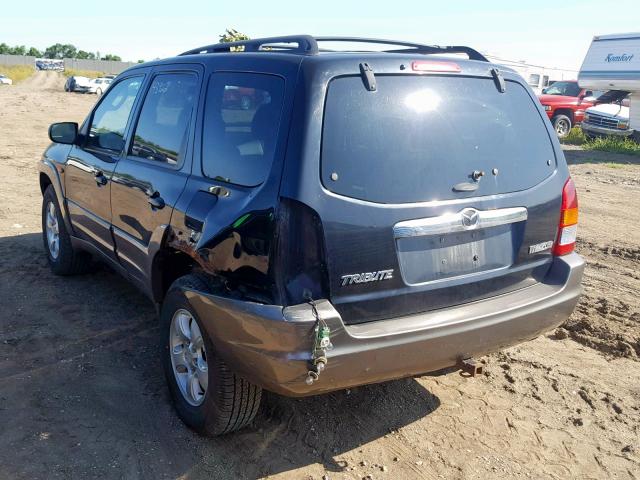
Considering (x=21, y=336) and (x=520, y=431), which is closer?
(x=520, y=431)

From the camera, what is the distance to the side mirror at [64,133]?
496 cm

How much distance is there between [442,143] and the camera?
117 inches

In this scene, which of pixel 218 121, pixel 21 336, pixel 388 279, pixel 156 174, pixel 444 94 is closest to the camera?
pixel 388 279

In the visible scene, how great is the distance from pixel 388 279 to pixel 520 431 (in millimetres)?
1307

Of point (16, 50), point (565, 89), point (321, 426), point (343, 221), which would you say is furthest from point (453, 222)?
point (16, 50)

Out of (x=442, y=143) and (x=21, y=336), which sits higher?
(x=442, y=143)

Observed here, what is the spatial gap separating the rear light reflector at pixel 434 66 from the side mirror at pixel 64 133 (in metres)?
3.12

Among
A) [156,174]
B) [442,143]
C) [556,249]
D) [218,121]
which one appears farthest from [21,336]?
[556,249]

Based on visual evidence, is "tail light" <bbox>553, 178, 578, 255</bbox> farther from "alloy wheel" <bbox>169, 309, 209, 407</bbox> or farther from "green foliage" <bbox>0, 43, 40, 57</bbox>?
"green foliage" <bbox>0, 43, 40, 57</bbox>

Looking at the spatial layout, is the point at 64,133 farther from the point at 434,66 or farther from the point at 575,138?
the point at 575,138

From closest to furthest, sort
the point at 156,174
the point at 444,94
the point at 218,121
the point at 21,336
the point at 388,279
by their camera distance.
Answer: the point at 388,279, the point at 444,94, the point at 218,121, the point at 156,174, the point at 21,336

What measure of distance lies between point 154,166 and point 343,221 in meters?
1.54

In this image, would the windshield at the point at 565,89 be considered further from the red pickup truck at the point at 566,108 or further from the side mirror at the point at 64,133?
the side mirror at the point at 64,133

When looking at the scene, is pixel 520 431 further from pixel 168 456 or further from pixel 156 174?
pixel 156 174
